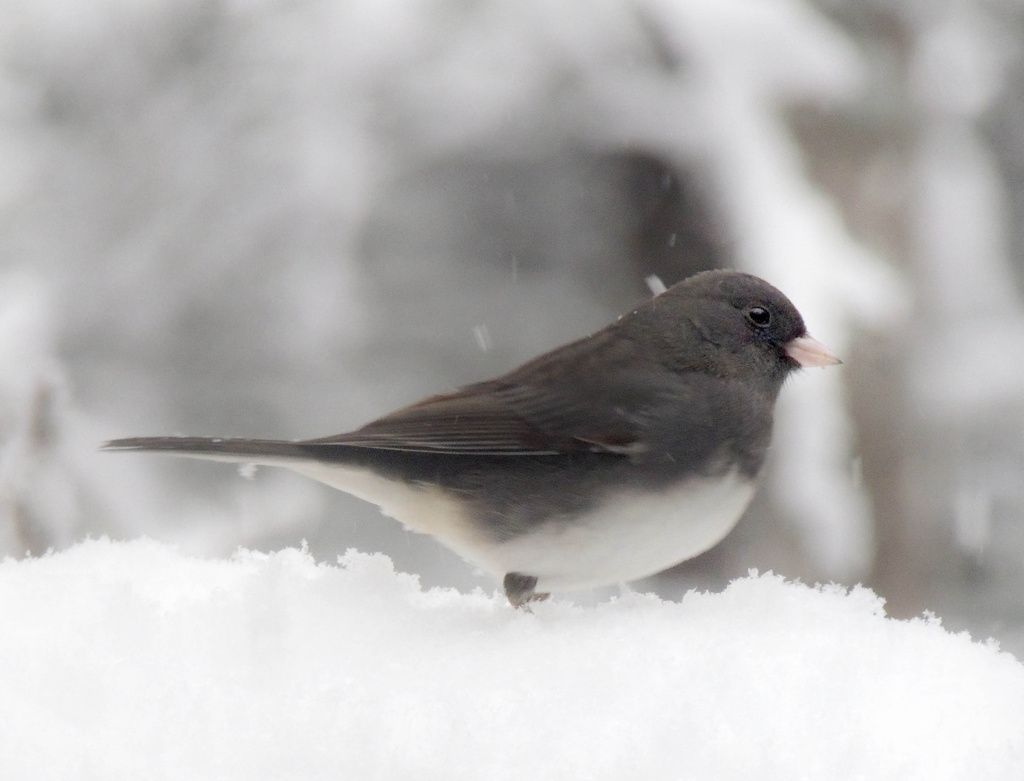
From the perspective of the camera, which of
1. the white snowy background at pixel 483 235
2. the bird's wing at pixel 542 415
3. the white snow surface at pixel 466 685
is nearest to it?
the white snow surface at pixel 466 685

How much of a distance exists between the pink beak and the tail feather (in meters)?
0.85

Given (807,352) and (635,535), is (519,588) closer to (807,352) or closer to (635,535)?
(635,535)

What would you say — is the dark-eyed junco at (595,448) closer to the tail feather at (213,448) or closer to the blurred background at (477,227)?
the tail feather at (213,448)

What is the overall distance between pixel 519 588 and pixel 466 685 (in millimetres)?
408

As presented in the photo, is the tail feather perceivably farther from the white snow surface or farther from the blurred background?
the blurred background

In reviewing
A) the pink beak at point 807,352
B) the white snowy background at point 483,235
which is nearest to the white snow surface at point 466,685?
the pink beak at point 807,352

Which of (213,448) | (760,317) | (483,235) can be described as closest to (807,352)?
(760,317)

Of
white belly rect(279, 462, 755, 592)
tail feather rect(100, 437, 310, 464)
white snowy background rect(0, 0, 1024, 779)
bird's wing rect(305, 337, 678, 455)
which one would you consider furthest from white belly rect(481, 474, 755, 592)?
white snowy background rect(0, 0, 1024, 779)

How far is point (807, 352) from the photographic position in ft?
5.72

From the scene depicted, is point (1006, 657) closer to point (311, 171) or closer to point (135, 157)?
point (311, 171)

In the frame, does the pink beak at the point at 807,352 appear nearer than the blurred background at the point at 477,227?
Yes

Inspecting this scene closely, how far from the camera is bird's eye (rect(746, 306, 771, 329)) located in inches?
69.2

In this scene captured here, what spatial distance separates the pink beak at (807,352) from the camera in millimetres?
1716

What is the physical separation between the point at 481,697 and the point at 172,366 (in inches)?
81.9
